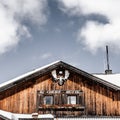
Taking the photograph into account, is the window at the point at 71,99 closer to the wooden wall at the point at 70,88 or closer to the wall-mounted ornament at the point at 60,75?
the wooden wall at the point at 70,88

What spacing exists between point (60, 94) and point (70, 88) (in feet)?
2.91

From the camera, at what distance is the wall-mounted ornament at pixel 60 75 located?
2409cm

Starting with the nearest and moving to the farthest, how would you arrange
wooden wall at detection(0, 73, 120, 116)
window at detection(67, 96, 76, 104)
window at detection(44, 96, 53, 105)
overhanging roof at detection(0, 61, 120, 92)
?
1. wooden wall at detection(0, 73, 120, 116)
2. overhanging roof at detection(0, 61, 120, 92)
3. window at detection(44, 96, 53, 105)
4. window at detection(67, 96, 76, 104)

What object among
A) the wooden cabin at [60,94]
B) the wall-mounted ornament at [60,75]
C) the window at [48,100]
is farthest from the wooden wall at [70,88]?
the window at [48,100]

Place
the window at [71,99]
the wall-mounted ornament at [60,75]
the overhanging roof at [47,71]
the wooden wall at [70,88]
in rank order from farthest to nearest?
the wall-mounted ornament at [60,75]
the window at [71,99]
the overhanging roof at [47,71]
the wooden wall at [70,88]

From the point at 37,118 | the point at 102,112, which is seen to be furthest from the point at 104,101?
the point at 37,118

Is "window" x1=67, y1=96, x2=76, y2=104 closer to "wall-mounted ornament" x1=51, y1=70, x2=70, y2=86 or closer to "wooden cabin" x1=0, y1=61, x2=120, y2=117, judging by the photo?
"wooden cabin" x1=0, y1=61, x2=120, y2=117

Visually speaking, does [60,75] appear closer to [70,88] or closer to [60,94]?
[70,88]

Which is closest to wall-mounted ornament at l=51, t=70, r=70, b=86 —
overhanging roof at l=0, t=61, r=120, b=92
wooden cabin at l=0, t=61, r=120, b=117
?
wooden cabin at l=0, t=61, r=120, b=117

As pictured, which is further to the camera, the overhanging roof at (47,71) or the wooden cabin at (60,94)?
the overhanging roof at (47,71)

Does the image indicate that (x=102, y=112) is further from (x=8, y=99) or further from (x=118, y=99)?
(x=8, y=99)

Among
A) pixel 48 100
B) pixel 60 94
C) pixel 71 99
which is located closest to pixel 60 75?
pixel 60 94

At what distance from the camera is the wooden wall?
23369 mm

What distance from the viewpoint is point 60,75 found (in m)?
24.3
